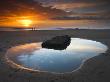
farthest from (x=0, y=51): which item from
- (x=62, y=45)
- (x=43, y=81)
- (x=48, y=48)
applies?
(x=43, y=81)

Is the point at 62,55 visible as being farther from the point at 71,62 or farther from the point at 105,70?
the point at 105,70

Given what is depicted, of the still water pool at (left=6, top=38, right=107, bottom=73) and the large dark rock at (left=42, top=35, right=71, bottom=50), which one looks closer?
the still water pool at (left=6, top=38, right=107, bottom=73)

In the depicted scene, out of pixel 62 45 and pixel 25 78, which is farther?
pixel 62 45

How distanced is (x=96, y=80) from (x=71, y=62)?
13.7 ft

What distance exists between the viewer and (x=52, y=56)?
65.7 feet

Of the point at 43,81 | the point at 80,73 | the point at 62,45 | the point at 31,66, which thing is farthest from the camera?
the point at 62,45

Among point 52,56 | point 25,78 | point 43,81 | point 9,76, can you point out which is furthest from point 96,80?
point 52,56

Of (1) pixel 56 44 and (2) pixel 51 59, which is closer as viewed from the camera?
(2) pixel 51 59

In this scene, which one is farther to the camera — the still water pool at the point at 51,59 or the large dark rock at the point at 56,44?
the large dark rock at the point at 56,44

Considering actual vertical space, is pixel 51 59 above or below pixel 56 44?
below

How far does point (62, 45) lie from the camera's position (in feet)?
80.9

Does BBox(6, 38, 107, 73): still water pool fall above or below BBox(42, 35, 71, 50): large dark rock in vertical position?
below

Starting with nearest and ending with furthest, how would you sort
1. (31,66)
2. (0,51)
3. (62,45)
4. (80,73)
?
(80,73) → (31,66) → (0,51) → (62,45)

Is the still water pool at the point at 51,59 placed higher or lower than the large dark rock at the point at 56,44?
lower
